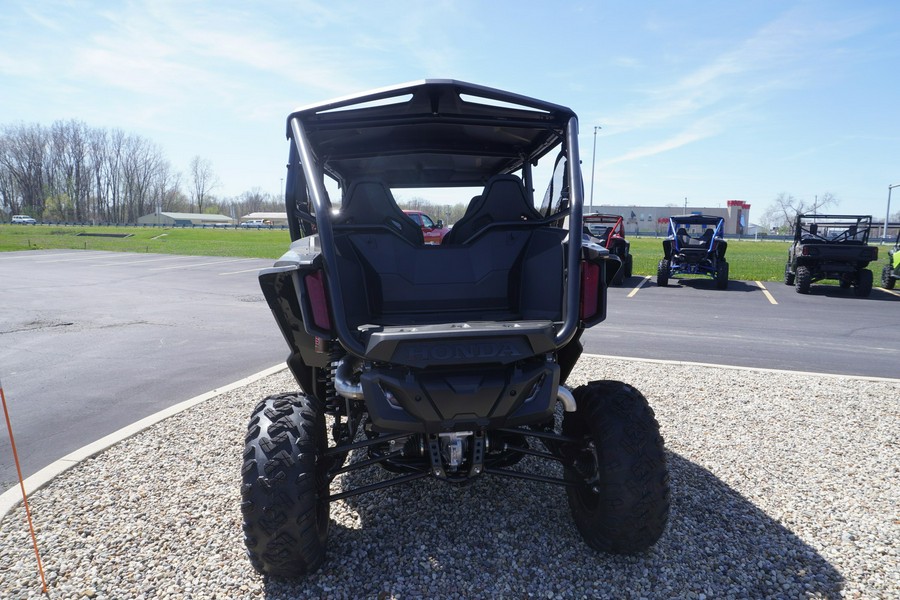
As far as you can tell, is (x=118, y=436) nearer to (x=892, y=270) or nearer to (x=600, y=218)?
(x=600, y=218)

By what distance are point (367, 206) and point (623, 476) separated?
6.26 feet

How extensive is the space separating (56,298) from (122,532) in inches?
419

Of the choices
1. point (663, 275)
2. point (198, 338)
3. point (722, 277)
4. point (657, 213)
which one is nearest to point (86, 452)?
point (198, 338)

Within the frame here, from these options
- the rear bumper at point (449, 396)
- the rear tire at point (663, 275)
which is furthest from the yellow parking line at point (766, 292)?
the rear bumper at point (449, 396)

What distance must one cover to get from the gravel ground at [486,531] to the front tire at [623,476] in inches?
6.6

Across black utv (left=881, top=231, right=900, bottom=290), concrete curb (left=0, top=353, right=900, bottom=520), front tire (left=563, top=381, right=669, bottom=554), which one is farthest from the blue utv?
front tire (left=563, top=381, right=669, bottom=554)

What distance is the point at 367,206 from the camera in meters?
3.25

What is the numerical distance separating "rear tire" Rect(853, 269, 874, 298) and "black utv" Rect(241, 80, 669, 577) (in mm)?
12747

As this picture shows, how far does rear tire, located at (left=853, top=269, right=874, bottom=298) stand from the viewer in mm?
13110

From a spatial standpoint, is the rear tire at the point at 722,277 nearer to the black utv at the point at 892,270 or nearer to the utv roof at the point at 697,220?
the utv roof at the point at 697,220

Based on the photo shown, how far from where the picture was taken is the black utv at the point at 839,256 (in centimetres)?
1324

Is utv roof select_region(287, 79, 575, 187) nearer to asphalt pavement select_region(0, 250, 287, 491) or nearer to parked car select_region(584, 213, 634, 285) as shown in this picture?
asphalt pavement select_region(0, 250, 287, 491)

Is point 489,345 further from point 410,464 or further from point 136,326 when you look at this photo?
point 136,326

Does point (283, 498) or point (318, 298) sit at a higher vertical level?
point (318, 298)
